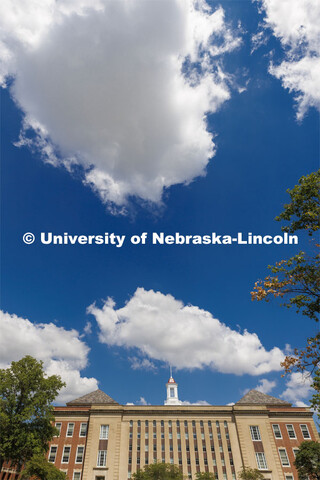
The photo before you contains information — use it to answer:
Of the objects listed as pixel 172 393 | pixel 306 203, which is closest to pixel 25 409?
pixel 306 203

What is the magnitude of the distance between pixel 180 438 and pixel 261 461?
14.3 metres

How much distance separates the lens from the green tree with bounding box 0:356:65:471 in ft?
102

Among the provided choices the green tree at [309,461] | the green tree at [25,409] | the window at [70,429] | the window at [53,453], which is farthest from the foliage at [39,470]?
the green tree at [309,461]

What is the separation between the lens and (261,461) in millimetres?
51125

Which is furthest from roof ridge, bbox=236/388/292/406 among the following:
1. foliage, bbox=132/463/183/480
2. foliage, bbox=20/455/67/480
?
foliage, bbox=20/455/67/480

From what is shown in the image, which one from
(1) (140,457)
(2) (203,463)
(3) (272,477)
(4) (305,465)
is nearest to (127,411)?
(1) (140,457)

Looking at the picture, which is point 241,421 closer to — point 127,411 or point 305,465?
point 305,465

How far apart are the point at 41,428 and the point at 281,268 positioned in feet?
111

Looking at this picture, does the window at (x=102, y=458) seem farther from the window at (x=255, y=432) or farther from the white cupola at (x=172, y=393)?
the white cupola at (x=172, y=393)

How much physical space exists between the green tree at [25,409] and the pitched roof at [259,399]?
42024 millimetres

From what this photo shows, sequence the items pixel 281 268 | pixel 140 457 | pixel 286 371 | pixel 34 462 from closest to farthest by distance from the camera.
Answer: pixel 286 371
pixel 281 268
pixel 34 462
pixel 140 457

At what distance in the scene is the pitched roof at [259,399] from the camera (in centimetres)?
6202

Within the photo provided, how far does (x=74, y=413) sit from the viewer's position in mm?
57125

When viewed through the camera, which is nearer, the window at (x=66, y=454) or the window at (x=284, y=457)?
the window at (x=284, y=457)
